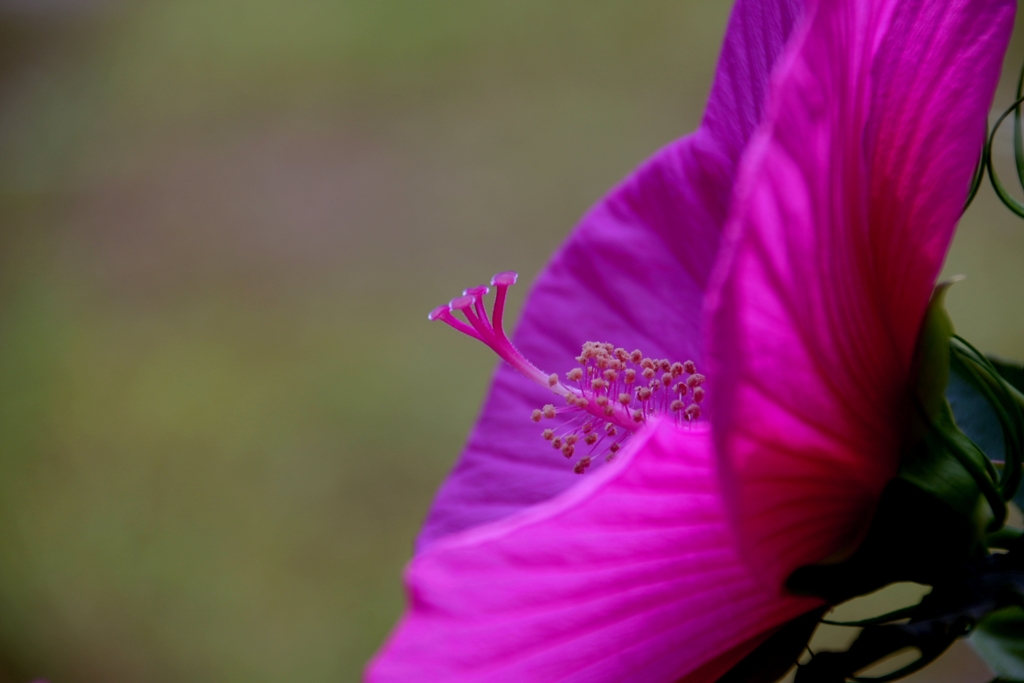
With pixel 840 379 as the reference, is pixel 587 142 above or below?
above

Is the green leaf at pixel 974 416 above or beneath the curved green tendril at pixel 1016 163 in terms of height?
beneath

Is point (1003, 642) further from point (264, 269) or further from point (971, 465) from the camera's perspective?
point (264, 269)

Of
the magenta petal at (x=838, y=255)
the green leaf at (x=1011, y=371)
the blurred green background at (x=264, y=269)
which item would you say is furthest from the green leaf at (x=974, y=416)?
the blurred green background at (x=264, y=269)

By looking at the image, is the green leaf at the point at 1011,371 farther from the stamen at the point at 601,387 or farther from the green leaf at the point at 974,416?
the stamen at the point at 601,387

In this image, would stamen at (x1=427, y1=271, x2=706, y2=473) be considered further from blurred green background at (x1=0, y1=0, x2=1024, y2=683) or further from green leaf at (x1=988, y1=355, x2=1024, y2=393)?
blurred green background at (x1=0, y1=0, x2=1024, y2=683)

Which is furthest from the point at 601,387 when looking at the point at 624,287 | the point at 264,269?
the point at 264,269

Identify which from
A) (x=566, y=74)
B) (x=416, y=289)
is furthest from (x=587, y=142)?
(x=416, y=289)

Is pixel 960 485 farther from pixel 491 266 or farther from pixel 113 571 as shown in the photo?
pixel 113 571
